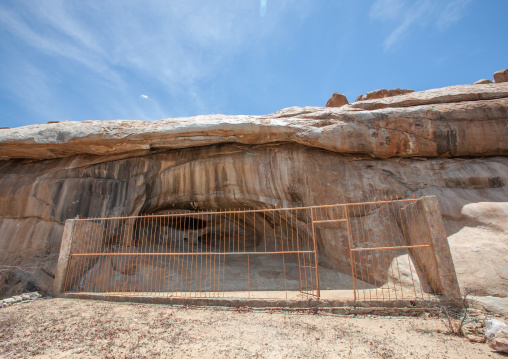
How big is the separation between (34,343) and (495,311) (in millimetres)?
8118

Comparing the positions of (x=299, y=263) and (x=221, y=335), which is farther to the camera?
(x=299, y=263)

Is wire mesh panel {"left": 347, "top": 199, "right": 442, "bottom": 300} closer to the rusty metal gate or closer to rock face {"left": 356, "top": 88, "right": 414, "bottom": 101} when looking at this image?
the rusty metal gate

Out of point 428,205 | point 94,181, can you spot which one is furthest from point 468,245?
point 94,181

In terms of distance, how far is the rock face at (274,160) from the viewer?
941 centimetres

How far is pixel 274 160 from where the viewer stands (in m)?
10.8

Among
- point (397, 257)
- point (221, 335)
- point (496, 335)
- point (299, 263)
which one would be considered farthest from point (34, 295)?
point (496, 335)

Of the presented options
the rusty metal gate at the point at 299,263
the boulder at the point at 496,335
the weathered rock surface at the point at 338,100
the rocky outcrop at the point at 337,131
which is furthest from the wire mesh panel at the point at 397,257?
the weathered rock surface at the point at 338,100

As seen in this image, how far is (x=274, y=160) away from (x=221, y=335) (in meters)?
6.94

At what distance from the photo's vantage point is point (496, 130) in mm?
9570

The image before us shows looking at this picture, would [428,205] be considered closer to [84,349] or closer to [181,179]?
[84,349]

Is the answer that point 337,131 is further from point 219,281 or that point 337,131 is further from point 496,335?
point 496,335

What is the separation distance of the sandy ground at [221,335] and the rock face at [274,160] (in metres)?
3.98

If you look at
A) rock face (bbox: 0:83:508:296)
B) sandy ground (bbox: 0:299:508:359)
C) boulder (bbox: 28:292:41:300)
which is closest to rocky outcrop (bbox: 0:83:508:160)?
rock face (bbox: 0:83:508:296)

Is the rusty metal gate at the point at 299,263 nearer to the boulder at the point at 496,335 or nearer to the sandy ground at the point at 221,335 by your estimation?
the sandy ground at the point at 221,335
